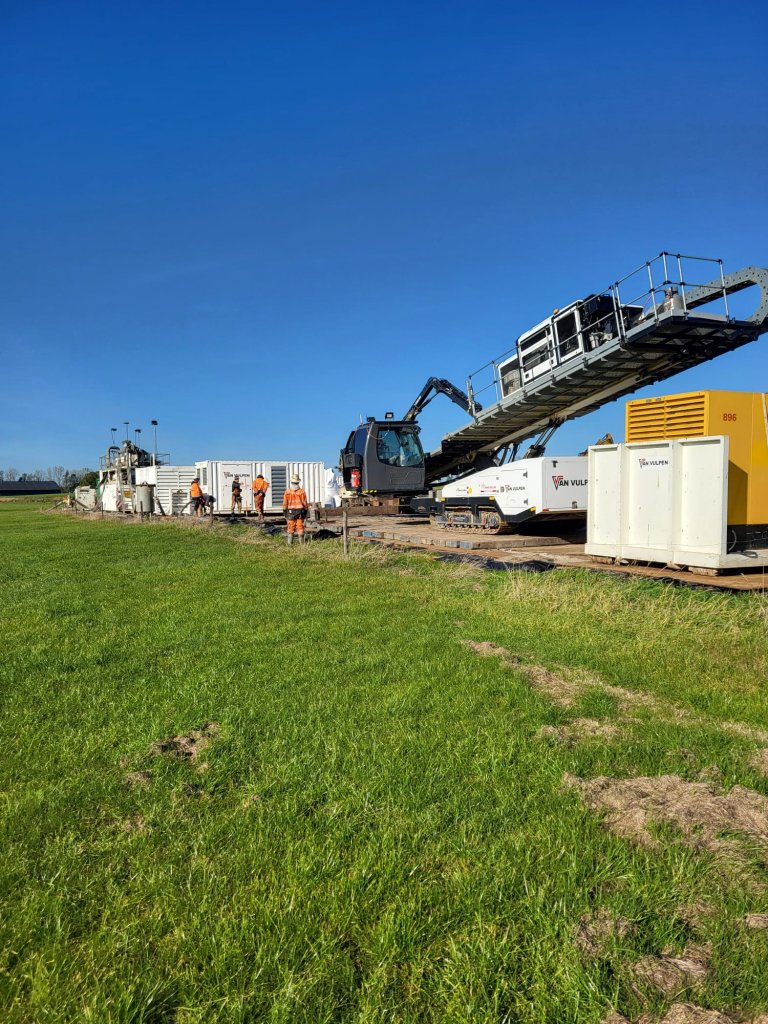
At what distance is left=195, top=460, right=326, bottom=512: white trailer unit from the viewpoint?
31844mm

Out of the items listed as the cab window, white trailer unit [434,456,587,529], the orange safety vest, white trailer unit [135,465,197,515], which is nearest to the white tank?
white trailer unit [135,465,197,515]

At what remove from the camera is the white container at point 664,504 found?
958 centimetres

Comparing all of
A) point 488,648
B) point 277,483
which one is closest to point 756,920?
point 488,648

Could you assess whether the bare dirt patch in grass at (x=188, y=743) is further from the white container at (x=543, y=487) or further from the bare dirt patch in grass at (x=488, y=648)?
the white container at (x=543, y=487)

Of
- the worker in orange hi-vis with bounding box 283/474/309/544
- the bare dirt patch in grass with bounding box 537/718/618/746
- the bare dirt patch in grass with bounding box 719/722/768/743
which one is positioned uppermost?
the worker in orange hi-vis with bounding box 283/474/309/544

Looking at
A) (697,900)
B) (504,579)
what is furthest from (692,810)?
(504,579)

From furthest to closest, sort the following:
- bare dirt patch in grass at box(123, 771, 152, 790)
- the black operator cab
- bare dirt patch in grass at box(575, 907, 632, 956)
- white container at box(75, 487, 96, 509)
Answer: white container at box(75, 487, 96, 509) → the black operator cab → bare dirt patch in grass at box(123, 771, 152, 790) → bare dirt patch in grass at box(575, 907, 632, 956)

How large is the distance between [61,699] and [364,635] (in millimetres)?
2819

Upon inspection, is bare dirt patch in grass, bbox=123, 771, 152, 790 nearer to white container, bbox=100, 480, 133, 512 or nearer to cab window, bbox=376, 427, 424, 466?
cab window, bbox=376, 427, 424, 466

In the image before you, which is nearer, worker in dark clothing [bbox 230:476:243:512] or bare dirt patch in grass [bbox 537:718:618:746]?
bare dirt patch in grass [bbox 537:718:618:746]

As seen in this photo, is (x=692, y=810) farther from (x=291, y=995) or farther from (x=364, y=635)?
(x=364, y=635)

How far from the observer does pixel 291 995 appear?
202 centimetres

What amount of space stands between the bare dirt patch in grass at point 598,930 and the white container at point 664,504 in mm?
8296

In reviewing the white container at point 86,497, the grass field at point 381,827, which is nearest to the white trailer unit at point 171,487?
the white container at point 86,497
